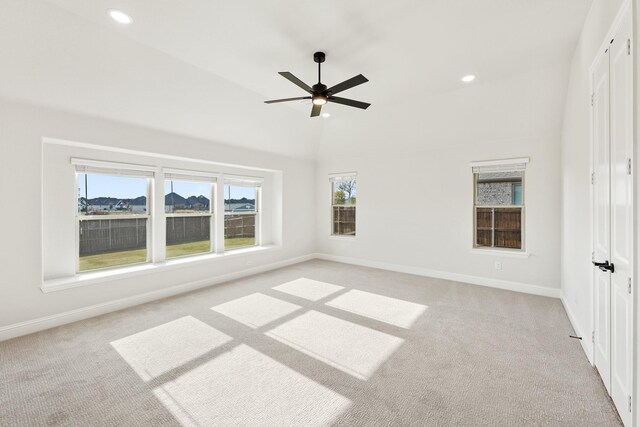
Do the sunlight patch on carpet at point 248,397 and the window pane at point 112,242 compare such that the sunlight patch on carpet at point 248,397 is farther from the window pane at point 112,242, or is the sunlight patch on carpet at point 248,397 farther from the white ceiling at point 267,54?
the white ceiling at point 267,54

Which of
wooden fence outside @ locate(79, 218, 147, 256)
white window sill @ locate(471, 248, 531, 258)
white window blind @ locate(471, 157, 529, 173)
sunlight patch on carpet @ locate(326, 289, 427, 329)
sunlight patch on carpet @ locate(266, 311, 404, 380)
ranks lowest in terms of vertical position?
sunlight patch on carpet @ locate(266, 311, 404, 380)

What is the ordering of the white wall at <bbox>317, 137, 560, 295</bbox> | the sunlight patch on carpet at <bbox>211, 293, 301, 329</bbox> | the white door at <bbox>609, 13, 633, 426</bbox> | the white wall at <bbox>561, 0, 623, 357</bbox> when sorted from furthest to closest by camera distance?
the white wall at <bbox>317, 137, 560, 295</bbox> < the sunlight patch on carpet at <bbox>211, 293, 301, 329</bbox> < the white wall at <bbox>561, 0, 623, 357</bbox> < the white door at <bbox>609, 13, 633, 426</bbox>

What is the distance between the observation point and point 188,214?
497 cm

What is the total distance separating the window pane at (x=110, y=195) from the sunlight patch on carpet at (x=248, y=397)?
2.90 m

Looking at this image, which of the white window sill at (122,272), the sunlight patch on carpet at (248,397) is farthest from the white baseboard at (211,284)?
the sunlight patch on carpet at (248,397)

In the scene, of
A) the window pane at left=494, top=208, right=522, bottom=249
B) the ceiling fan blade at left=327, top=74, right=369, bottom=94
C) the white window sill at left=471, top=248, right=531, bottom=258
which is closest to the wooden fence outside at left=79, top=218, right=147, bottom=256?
the ceiling fan blade at left=327, top=74, right=369, bottom=94

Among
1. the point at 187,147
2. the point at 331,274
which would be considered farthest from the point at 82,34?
the point at 331,274

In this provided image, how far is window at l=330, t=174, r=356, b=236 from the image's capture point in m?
6.65

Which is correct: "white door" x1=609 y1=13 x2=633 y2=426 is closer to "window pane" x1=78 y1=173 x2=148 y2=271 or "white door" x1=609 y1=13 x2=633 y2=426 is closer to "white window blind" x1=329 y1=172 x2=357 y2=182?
"white window blind" x1=329 y1=172 x2=357 y2=182

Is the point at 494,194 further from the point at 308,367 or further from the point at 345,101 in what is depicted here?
the point at 308,367

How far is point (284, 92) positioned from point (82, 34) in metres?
2.29

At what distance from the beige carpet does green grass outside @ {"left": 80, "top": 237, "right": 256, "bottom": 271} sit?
827 millimetres

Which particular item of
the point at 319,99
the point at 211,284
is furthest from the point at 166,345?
the point at 319,99

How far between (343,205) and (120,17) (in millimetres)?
5157
